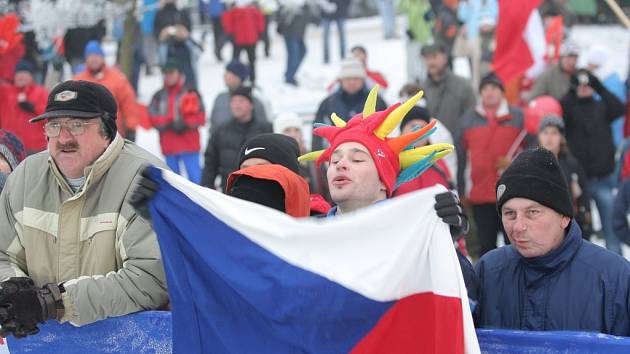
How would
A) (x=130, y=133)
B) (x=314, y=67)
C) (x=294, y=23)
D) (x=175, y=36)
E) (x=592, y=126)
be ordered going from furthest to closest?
(x=314, y=67), (x=294, y=23), (x=175, y=36), (x=130, y=133), (x=592, y=126)

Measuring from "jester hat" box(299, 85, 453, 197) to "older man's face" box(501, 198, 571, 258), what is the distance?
1.59 feet

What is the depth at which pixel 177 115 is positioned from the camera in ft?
42.4

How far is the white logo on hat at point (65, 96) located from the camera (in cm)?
514

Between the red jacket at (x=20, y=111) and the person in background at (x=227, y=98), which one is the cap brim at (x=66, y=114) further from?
the red jacket at (x=20, y=111)

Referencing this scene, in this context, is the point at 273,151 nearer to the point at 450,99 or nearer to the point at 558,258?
the point at 558,258

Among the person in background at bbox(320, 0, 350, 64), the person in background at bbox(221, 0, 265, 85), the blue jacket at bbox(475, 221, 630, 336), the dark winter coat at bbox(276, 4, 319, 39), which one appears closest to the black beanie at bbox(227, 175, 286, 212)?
the blue jacket at bbox(475, 221, 630, 336)

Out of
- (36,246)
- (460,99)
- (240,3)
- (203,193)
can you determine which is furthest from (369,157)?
(240,3)

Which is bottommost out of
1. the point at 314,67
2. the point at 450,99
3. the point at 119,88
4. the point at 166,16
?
the point at 314,67

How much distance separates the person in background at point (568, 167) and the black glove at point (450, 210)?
5.35 metres

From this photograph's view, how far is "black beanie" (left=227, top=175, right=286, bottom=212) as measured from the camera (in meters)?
5.07

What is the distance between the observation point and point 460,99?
11867 millimetres

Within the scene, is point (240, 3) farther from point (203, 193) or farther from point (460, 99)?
point (203, 193)

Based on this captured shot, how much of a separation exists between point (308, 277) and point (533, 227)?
1.00m

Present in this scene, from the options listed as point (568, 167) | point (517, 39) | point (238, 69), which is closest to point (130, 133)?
point (238, 69)
